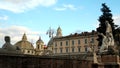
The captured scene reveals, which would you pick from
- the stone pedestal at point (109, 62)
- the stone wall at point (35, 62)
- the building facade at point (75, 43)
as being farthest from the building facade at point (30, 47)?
the stone wall at point (35, 62)

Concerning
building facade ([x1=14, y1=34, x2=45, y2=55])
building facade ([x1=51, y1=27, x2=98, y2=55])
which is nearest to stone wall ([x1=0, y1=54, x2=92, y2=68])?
building facade ([x1=51, y1=27, x2=98, y2=55])

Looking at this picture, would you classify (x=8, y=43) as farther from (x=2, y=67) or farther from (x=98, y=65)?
(x=98, y=65)

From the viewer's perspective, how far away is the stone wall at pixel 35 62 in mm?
10849

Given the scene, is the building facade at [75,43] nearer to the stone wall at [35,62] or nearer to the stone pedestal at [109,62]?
the stone pedestal at [109,62]

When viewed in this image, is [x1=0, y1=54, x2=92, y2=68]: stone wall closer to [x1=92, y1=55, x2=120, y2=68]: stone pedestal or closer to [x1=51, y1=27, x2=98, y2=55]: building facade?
[x1=92, y1=55, x2=120, y2=68]: stone pedestal

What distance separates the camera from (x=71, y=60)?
52.7ft

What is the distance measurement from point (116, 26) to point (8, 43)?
49.2 metres

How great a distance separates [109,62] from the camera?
19.1m

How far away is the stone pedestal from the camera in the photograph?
740 inches

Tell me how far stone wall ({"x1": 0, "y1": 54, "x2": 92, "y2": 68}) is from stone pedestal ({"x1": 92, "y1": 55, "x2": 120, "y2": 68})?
2671 mm

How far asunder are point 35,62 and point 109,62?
27.5 ft

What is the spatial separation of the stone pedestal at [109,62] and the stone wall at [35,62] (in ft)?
8.76

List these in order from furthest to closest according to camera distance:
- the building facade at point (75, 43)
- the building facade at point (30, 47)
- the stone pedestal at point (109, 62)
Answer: the building facade at point (30, 47)
the building facade at point (75, 43)
the stone pedestal at point (109, 62)

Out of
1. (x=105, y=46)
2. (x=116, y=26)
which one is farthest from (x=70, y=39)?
(x=105, y=46)
